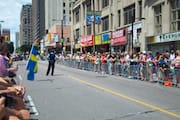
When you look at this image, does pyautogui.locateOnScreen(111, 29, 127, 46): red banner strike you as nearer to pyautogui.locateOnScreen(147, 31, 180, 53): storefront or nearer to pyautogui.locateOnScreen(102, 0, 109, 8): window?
pyautogui.locateOnScreen(147, 31, 180, 53): storefront

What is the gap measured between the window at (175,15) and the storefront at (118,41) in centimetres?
1173

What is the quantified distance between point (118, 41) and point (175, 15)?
1524 centimetres

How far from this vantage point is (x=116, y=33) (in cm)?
5531

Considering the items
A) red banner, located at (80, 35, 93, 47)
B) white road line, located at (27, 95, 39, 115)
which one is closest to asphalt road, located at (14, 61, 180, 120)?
white road line, located at (27, 95, 39, 115)

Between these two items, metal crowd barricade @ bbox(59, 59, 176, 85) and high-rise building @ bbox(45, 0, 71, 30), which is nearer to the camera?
metal crowd barricade @ bbox(59, 59, 176, 85)

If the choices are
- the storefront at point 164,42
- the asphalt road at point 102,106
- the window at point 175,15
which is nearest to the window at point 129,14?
the storefront at point 164,42

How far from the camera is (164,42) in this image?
133 feet

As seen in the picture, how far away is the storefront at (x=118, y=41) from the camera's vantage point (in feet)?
169

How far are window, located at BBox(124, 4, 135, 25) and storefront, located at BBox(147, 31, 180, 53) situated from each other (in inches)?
242

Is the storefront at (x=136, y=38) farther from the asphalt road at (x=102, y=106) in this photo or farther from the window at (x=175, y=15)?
the asphalt road at (x=102, y=106)

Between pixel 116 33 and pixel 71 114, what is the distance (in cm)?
4470

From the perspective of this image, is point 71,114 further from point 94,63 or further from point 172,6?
point 172,6

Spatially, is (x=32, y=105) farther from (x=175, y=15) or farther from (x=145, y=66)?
(x=175, y=15)

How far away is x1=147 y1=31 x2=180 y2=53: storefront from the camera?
38000 millimetres
